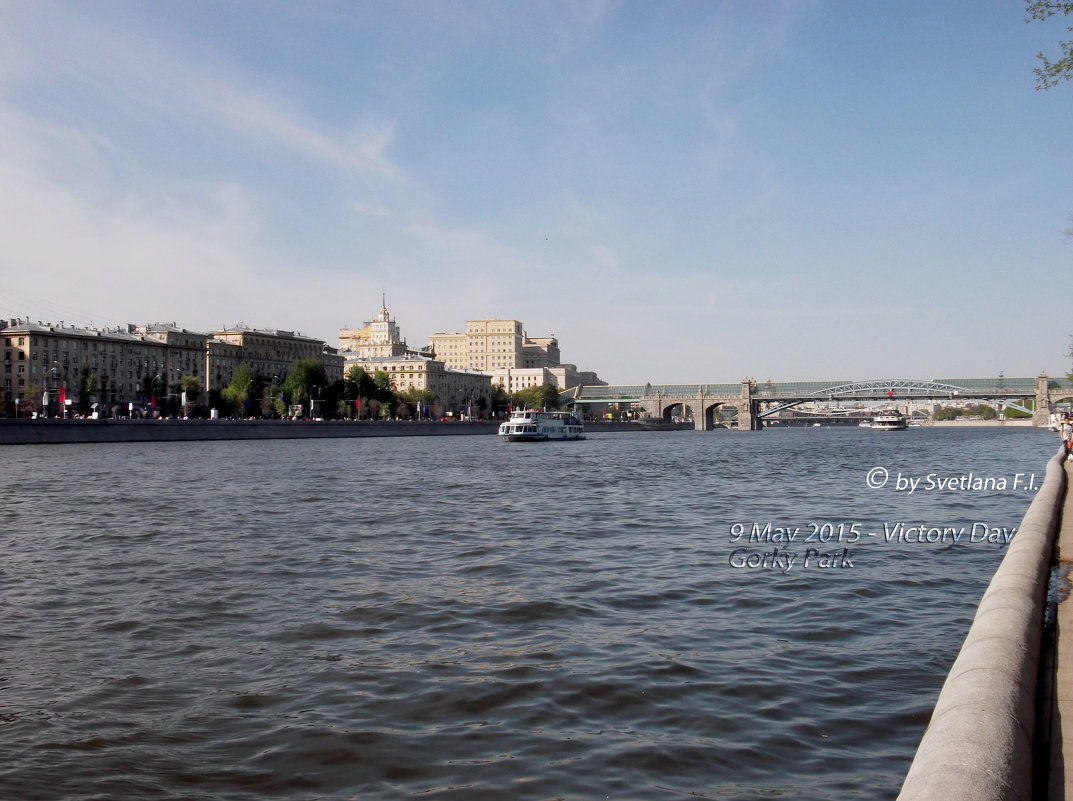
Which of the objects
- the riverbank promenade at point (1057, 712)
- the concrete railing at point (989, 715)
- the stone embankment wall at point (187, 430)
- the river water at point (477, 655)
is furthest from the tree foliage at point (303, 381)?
the concrete railing at point (989, 715)

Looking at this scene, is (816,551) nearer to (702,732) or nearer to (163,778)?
(702,732)

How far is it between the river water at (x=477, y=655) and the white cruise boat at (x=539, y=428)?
5802cm

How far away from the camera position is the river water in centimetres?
486

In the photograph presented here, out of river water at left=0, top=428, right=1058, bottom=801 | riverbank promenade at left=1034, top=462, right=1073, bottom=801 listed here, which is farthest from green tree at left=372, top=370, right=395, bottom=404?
riverbank promenade at left=1034, top=462, right=1073, bottom=801

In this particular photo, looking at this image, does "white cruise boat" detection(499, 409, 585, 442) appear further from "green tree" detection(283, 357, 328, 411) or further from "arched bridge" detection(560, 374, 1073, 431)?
"arched bridge" detection(560, 374, 1073, 431)

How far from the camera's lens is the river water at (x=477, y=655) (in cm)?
486

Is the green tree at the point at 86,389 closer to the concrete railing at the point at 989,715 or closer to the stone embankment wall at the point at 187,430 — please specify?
the stone embankment wall at the point at 187,430

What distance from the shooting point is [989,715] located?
3.43m

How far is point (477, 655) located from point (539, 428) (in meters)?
68.8

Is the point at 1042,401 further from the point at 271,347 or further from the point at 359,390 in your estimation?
the point at 271,347

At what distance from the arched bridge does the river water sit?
112 meters

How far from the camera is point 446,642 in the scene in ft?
24.3

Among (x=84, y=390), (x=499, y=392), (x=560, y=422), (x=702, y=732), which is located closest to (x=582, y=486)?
(x=702, y=732)

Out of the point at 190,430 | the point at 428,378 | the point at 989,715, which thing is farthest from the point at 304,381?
the point at 989,715
